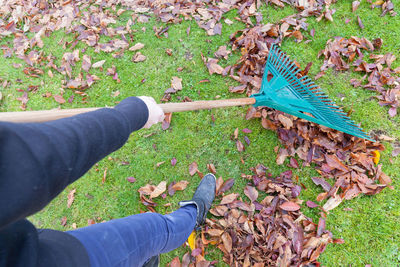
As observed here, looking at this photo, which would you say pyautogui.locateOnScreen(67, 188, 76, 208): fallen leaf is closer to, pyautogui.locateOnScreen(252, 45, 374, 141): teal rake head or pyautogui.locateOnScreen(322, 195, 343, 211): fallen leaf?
pyautogui.locateOnScreen(252, 45, 374, 141): teal rake head

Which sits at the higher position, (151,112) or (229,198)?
(151,112)

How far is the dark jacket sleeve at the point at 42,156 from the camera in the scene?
0.72m

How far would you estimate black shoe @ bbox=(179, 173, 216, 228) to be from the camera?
2.33 meters

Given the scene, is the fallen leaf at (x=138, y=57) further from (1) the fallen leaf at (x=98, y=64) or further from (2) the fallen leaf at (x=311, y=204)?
(2) the fallen leaf at (x=311, y=204)

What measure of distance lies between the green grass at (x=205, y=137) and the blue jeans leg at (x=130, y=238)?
736mm

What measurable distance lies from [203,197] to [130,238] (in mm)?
1068

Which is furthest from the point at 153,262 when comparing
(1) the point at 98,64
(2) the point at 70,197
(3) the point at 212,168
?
(1) the point at 98,64

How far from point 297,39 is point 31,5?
12.0 feet

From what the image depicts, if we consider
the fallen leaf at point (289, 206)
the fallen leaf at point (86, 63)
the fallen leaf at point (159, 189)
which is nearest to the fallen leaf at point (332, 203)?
the fallen leaf at point (289, 206)

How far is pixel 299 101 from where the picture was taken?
233 centimetres

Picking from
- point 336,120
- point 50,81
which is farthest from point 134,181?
point 336,120

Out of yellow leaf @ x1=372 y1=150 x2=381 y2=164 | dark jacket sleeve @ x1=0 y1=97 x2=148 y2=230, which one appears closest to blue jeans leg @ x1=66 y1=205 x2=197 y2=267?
dark jacket sleeve @ x1=0 y1=97 x2=148 y2=230

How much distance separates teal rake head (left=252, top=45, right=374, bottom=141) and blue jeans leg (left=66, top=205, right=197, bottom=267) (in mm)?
1336

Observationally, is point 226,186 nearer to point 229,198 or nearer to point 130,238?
point 229,198
